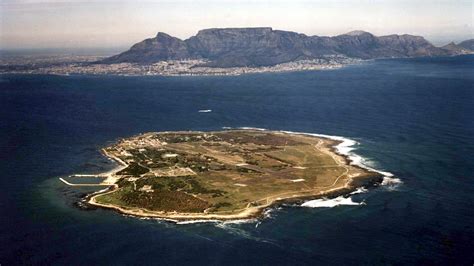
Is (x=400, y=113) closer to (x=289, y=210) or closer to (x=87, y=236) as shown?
(x=289, y=210)

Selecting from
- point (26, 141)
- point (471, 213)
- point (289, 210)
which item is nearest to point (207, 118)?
point (26, 141)

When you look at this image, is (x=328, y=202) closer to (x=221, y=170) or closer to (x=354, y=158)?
(x=221, y=170)

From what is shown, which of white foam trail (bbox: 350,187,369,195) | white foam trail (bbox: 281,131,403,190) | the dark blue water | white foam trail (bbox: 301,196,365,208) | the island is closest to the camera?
the dark blue water

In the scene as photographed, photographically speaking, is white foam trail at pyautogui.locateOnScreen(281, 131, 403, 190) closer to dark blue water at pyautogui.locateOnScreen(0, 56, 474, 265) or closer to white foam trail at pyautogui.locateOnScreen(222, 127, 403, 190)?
white foam trail at pyautogui.locateOnScreen(222, 127, 403, 190)

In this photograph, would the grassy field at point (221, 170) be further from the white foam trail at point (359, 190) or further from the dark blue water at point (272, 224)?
the dark blue water at point (272, 224)

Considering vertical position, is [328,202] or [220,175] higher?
[220,175]

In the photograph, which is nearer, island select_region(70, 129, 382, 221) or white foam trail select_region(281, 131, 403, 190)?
island select_region(70, 129, 382, 221)

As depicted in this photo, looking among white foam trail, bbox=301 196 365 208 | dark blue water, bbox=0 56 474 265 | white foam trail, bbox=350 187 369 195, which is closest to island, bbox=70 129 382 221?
white foam trail, bbox=350 187 369 195

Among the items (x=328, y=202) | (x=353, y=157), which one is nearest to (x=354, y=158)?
(x=353, y=157)
